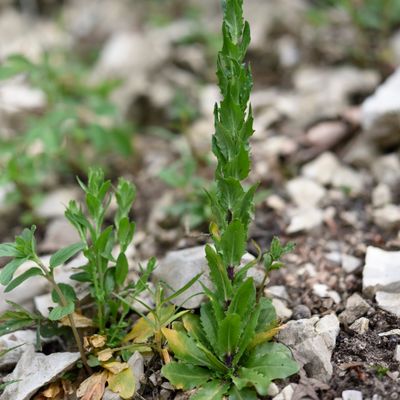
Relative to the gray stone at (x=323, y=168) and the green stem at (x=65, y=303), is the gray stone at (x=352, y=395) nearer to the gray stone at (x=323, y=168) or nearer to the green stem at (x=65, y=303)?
the green stem at (x=65, y=303)

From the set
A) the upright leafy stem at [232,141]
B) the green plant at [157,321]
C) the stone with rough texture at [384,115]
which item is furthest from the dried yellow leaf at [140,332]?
the stone with rough texture at [384,115]

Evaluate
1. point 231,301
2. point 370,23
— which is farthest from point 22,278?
point 370,23

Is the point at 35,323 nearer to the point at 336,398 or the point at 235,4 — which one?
the point at 336,398

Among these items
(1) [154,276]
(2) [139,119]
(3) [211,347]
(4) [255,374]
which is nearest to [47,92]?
(2) [139,119]

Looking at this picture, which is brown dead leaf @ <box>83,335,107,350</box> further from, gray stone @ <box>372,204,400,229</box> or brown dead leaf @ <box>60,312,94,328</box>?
gray stone @ <box>372,204,400,229</box>

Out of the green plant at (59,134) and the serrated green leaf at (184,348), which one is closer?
the serrated green leaf at (184,348)

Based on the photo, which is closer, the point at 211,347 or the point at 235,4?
the point at 235,4
